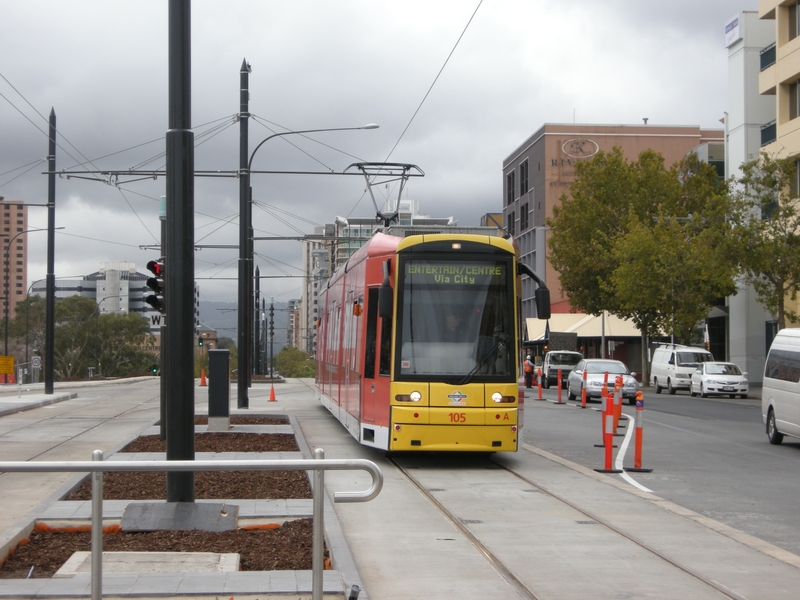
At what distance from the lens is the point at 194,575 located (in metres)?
6.35

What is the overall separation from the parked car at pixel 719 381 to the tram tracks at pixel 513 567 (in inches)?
1141

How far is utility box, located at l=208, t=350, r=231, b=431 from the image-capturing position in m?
17.4

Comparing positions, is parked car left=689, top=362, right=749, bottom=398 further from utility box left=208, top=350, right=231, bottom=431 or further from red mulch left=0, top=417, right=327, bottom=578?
red mulch left=0, top=417, right=327, bottom=578

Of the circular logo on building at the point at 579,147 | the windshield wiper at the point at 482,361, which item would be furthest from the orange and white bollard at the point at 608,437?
the circular logo on building at the point at 579,147

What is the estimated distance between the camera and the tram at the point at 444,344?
44.8ft

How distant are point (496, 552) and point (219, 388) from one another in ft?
35.0

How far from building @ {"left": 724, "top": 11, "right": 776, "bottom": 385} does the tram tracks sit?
42401 millimetres

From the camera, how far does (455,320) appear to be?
46.2ft

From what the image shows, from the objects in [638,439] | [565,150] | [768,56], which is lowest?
[638,439]

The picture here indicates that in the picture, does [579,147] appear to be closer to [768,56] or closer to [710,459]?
[768,56]

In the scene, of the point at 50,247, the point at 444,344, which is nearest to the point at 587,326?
the point at 50,247

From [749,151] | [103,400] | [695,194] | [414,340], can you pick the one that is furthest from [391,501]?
[695,194]

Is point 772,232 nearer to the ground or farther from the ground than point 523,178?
nearer to the ground

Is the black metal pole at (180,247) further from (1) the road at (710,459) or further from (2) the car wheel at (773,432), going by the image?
(2) the car wheel at (773,432)
